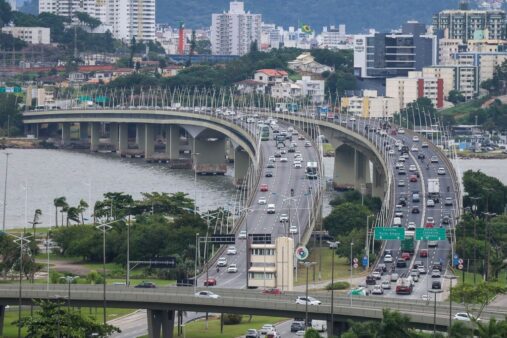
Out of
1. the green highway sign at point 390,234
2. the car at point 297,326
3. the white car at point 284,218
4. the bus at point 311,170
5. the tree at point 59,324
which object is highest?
the bus at point 311,170

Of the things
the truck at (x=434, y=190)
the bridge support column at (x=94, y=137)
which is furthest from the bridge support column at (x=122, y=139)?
the truck at (x=434, y=190)

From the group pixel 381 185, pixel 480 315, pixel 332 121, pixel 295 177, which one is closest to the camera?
pixel 480 315

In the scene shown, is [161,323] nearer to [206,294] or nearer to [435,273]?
[206,294]

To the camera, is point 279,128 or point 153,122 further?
point 153,122

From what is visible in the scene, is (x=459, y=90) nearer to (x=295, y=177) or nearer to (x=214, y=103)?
(x=214, y=103)

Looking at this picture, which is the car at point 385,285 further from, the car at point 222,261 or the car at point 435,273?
the car at point 222,261

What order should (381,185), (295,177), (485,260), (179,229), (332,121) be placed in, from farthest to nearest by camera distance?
(332,121), (381,185), (295,177), (179,229), (485,260)

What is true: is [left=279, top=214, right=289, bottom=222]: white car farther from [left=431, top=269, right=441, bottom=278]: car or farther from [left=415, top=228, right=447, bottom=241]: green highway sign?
[left=431, top=269, right=441, bottom=278]: car

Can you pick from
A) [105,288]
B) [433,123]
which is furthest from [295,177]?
[433,123]
